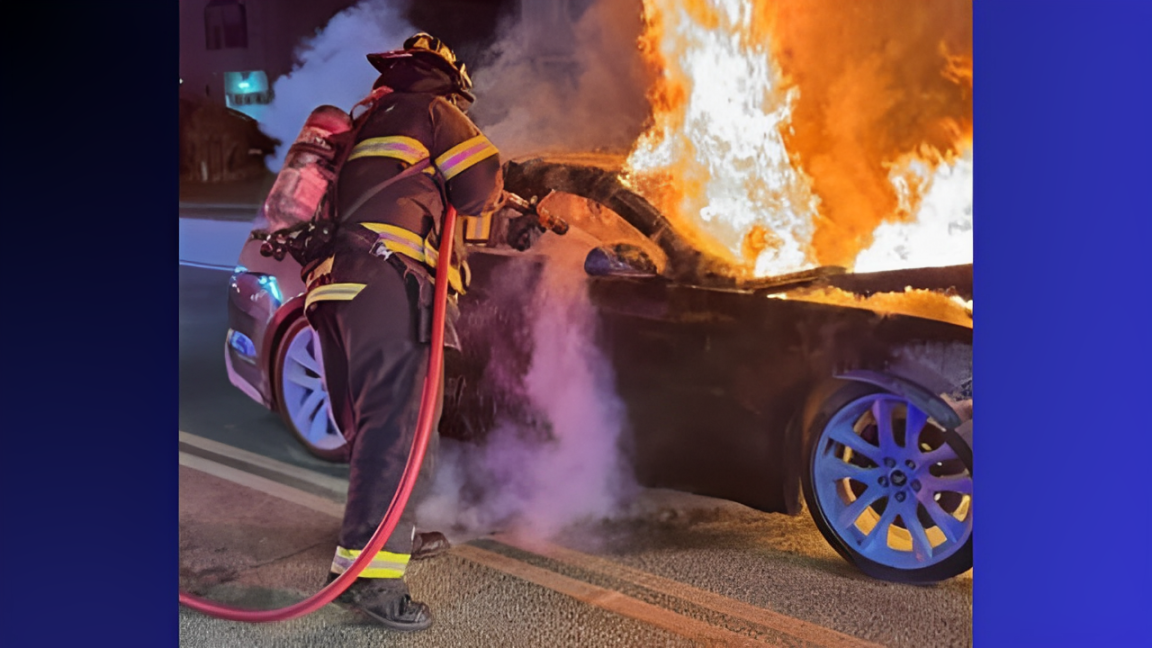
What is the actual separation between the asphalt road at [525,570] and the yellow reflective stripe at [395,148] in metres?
0.58

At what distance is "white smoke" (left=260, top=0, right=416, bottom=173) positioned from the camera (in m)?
2.54

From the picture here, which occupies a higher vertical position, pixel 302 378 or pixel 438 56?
pixel 438 56

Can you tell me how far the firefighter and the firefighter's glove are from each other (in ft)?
0.05

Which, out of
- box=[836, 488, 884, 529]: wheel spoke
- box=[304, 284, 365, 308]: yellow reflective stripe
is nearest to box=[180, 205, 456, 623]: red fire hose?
box=[304, 284, 365, 308]: yellow reflective stripe

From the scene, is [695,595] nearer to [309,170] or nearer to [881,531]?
[881,531]

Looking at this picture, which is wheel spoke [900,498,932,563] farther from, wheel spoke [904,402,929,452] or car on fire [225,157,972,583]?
wheel spoke [904,402,929,452]

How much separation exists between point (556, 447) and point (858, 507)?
0.73m

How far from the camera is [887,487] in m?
2.19

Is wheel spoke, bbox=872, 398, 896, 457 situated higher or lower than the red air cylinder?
lower
